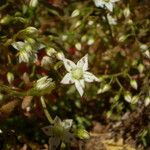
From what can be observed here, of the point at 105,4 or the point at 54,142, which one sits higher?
the point at 105,4

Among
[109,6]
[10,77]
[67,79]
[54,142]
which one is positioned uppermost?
[109,6]

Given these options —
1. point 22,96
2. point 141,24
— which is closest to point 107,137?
point 141,24

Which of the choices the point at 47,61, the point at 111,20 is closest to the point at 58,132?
the point at 47,61

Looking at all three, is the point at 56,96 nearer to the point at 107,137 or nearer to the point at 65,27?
the point at 107,137

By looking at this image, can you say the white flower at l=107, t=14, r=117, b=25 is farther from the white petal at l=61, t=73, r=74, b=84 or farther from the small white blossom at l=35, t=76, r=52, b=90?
the small white blossom at l=35, t=76, r=52, b=90

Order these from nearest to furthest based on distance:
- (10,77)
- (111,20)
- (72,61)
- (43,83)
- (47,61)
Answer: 1. (43,83)
2. (47,61)
3. (72,61)
4. (10,77)
5. (111,20)

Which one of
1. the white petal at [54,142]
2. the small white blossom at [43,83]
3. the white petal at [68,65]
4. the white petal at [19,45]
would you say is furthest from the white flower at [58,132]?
the white petal at [19,45]

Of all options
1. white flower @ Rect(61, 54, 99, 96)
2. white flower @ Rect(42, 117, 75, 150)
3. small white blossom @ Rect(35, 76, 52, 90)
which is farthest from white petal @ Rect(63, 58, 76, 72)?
white flower @ Rect(42, 117, 75, 150)

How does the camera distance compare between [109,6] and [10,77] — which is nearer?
[10,77]

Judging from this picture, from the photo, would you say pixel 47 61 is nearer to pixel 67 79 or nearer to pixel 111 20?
pixel 67 79
